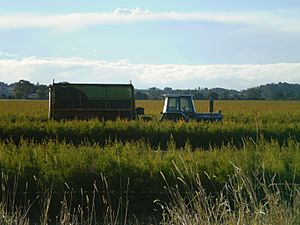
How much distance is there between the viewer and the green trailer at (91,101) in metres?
27.7

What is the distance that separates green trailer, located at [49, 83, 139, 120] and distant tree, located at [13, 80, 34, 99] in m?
69.7

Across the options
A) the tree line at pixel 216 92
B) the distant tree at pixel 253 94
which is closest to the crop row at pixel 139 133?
the tree line at pixel 216 92

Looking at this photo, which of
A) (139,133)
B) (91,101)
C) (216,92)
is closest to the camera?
(139,133)

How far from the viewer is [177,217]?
4.99 metres

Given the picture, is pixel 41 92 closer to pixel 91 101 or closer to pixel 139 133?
pixel 91 101

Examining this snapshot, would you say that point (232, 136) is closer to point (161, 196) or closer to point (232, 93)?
point (161, 196)

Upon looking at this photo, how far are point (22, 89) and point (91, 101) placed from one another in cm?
7183

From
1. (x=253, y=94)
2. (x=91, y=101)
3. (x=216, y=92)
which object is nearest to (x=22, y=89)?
(x=216, y=92)

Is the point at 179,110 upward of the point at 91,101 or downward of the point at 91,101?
downward

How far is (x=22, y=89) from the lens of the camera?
317 feet

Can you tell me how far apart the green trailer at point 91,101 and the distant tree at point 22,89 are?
229ft

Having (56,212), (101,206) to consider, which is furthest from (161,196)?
(56,212)

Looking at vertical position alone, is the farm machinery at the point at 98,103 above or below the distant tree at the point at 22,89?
below

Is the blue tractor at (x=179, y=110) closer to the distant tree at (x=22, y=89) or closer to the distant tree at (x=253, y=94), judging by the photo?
the distant tree at (x=253, y=94)
